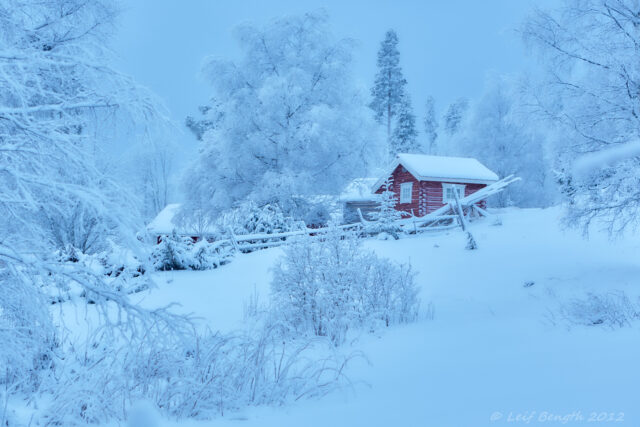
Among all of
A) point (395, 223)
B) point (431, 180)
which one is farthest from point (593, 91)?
point (431, 180)

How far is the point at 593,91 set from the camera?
8.66 m

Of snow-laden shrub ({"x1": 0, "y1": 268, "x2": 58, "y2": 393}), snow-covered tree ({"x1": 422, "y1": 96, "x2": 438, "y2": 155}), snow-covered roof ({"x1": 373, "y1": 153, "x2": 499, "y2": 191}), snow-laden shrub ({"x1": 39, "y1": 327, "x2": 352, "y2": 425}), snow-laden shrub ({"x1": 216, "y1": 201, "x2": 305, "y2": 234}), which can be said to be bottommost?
snow-laden shrub ({"x1": 39, "y1": 327, "x2": 352, "y2": 425})

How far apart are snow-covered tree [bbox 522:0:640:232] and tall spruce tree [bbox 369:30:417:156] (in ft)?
102

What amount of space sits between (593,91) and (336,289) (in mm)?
6303

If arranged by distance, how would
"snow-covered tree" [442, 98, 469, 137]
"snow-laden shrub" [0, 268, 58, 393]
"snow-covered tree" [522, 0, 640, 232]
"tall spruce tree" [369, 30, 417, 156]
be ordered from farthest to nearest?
"snow-covered tree" [442, 98, 469, 137], "tall spruce tree" [369, 30, 417, 156], "snow-covered tree" [522, 0, 640, 232], "snow-laden shrub" [0, 268, 58, 393]

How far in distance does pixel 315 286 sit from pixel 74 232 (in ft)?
28.5

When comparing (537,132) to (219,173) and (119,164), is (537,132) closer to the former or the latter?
(119,164)

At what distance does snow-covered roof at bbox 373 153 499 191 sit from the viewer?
24.4 m

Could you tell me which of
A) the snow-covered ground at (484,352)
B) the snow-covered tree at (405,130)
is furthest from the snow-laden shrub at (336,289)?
the snow-covered tree at (405,130)

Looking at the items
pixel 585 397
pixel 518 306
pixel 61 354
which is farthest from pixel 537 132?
pixel 61 354

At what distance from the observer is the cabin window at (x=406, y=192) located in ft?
85.4

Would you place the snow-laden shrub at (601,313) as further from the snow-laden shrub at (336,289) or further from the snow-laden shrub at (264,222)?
the snow-laden shrub at (264,222)

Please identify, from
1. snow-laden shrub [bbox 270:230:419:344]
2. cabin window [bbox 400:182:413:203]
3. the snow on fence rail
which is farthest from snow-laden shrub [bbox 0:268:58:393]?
cabin window [bbox 400:182:413:203]

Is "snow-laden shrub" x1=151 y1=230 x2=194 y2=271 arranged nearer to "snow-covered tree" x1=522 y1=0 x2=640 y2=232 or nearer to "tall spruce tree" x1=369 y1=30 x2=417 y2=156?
"snow-covered tree" x1=522 y1=0 x2=640 y2=232
